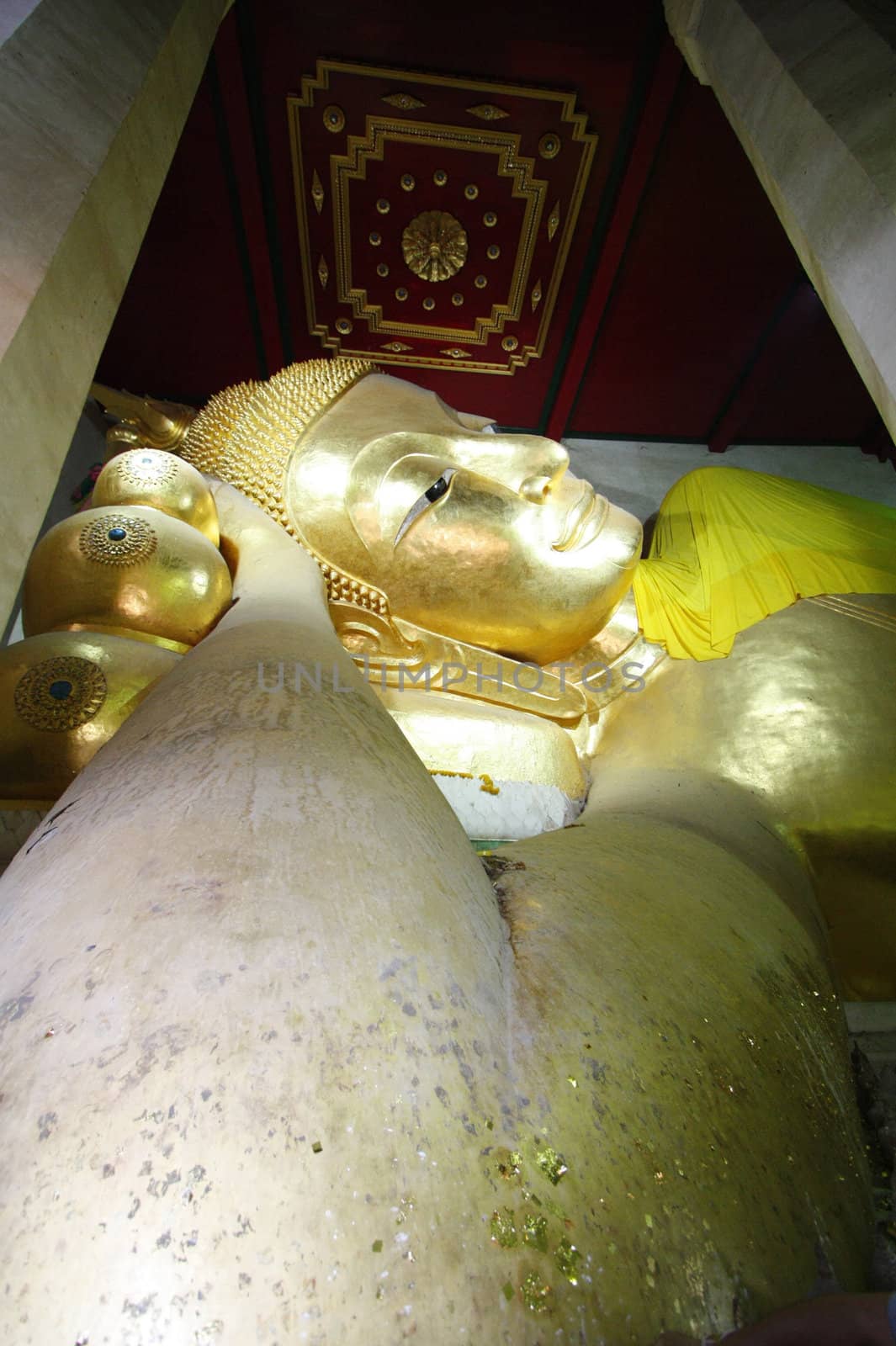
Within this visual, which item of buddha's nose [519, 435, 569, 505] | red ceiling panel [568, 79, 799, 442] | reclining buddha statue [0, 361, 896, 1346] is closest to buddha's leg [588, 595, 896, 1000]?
reclining buddha statue [0, 361, 896, 1346]

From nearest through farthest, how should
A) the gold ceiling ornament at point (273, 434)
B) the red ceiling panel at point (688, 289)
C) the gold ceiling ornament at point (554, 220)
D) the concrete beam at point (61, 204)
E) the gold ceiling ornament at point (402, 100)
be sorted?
the concrete beam at point (61, 204) < the gold ceiling ornament at point (273, 434) < the gold ceiling ornament at point (402, 100) < the red ceiling panel at point (688, 289) < the gold ceiling ornament at point (554, 220)

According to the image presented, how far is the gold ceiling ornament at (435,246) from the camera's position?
3.26 metres

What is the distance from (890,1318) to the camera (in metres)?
0.41

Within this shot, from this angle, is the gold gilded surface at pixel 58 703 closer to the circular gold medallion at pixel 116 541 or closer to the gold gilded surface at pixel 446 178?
the circular gold medallion at pixel 116 541

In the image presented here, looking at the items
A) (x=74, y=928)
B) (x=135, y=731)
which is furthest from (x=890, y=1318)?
(x=135, y=731)

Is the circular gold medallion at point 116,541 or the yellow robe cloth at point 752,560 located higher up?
the circular gold medallion at point 116,541

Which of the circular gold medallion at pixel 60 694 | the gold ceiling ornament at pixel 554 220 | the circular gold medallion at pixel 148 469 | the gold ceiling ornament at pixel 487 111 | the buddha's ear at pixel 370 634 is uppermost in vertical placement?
the gold ceiling ornament at pixel 487 111

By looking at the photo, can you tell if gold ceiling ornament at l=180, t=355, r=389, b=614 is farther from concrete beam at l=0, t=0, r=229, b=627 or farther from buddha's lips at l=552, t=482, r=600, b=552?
concrete beam at l=0, t=0, r=229, b=627

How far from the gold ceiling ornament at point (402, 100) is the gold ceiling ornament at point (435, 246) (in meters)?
0.39

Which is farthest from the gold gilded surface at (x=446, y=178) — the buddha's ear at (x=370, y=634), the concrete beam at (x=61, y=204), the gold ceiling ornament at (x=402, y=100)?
the buddha's ear at (x=370, y=634)

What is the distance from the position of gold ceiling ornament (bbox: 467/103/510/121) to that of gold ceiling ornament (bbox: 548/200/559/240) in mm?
405

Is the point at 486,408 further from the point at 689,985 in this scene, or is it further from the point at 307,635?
the point at 689,985

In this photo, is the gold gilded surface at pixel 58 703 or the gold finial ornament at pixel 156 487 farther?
the gold finial ornament at pixel 156 487

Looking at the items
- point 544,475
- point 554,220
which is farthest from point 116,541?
point 554,220
